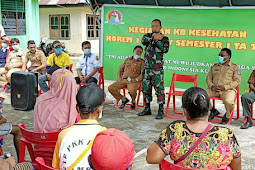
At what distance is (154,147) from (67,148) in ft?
1.84

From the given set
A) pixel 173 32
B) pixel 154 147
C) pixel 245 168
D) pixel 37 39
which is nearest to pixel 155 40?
pixel 173 32

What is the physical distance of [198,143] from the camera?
2178mm

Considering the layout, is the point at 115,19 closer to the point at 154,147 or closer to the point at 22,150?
the point at 22,150

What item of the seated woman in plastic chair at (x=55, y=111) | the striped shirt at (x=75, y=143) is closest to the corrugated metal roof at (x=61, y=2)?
the seated woman in plastic chair at (x=55, y=111)

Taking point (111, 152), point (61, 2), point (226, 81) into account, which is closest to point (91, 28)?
point (61, 2)

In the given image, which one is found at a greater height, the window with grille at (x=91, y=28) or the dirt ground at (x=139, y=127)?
the window with grille at (x=91, y=28)

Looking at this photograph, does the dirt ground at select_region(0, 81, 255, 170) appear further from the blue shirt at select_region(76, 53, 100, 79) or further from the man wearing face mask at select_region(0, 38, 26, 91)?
the man wearing face mask at select_region(0, 38, 26, 91)

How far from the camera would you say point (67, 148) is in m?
2.21

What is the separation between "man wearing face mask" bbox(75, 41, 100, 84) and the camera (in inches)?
278

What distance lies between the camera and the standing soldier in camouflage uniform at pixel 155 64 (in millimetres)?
5906

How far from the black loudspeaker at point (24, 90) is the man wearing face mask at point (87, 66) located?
0.97 metres

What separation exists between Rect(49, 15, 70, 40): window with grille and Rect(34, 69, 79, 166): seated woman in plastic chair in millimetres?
15969

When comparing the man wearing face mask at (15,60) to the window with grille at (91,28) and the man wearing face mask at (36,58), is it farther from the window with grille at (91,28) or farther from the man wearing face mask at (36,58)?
the window with grille at (91,28)

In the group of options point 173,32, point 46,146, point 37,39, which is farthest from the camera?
point 37,39
